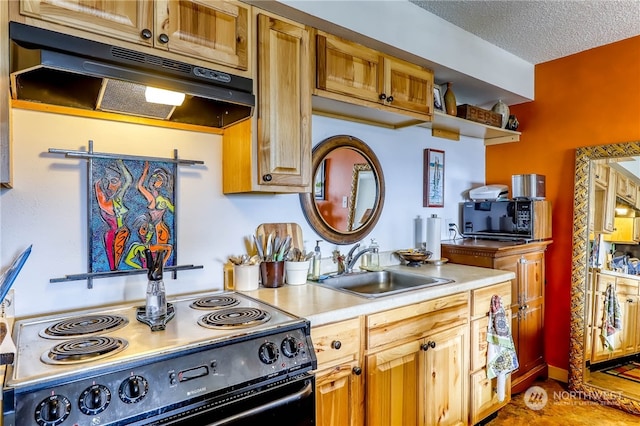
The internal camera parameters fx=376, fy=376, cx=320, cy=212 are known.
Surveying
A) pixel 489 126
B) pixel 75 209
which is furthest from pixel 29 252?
pixel 489 126

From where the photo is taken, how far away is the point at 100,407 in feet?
3.22

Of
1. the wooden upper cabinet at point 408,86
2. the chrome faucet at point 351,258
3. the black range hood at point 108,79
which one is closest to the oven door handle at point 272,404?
the chrome faucet at point 351,258

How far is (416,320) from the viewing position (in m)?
1.82

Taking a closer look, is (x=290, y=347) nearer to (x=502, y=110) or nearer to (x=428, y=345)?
(x=428, y=345)

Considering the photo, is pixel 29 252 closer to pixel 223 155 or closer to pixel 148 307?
pixel 148 307

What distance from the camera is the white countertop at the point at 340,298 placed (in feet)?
4.98

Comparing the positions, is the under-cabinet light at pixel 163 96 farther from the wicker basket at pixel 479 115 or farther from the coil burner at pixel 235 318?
the wicker basket at pixel 479 115

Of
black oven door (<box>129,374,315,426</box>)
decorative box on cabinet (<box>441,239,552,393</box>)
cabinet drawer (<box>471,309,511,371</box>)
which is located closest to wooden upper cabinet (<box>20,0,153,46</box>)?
black oven door (<box>129,374,315,426</box>)

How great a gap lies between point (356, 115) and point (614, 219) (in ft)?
6.53

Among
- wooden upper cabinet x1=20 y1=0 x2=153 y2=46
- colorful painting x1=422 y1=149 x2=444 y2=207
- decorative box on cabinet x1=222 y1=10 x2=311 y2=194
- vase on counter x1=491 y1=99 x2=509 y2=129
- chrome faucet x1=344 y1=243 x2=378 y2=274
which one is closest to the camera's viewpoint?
wooden upper cabinet x1=20 y1=0 x2=153 y2=46

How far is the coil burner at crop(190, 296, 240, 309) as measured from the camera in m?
1.57

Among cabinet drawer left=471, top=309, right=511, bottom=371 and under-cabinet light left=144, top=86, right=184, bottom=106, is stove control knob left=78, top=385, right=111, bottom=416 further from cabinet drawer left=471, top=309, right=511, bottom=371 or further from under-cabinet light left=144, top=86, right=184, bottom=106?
cabinet drawer left=471, top=309, right=511, bottom=371

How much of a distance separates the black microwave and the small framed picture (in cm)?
88

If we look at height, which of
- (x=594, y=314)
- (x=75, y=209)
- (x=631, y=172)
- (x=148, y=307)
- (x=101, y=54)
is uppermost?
(x=101, y=54)
